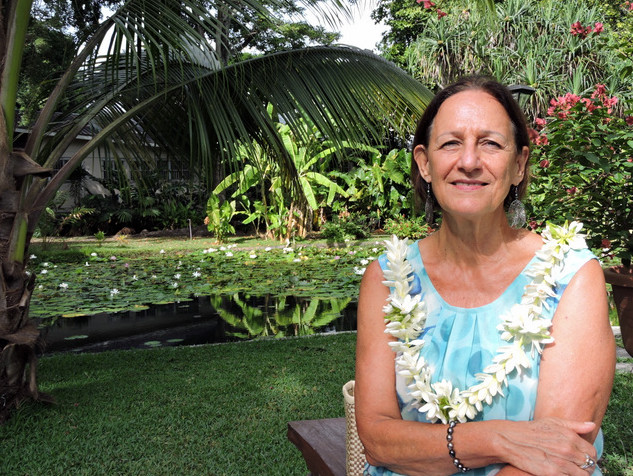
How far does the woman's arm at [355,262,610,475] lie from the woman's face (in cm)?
34

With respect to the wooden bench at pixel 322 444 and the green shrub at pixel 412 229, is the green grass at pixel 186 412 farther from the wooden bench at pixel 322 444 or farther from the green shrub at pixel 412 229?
the green shrub at pixel 412 229

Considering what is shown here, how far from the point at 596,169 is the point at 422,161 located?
9.00 ft

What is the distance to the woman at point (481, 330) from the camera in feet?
4.47

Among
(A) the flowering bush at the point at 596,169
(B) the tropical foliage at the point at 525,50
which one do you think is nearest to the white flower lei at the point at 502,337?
(A) the flowering bush at the point at 596,169

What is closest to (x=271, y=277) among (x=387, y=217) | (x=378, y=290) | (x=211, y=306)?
(x=211, y=306)

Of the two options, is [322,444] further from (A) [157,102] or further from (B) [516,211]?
(A) [157,102]

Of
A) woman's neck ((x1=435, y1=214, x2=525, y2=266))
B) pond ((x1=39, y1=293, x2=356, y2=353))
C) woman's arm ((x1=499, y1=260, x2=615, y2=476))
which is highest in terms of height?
woman's neck ((x1=435, y1=214, x2=525, y2=266))

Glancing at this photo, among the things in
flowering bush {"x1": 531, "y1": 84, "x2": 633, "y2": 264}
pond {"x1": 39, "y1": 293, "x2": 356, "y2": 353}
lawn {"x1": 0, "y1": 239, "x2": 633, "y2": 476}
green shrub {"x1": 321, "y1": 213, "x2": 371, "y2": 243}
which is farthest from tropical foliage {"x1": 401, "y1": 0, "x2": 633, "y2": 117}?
lawn {"x1": 0, "y1": 239, "x2": 633, "y2": 476}

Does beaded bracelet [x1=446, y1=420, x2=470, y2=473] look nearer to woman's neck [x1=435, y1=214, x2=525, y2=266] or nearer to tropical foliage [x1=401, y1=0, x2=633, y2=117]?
woman's neck [x1=435, y1=214, x2=525, y2=266]

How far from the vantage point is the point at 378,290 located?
168cm

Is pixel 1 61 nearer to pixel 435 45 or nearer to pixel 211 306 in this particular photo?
pixel 211 306

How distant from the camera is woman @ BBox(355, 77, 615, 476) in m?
1.36

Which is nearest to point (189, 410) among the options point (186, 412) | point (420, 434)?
point (186, 412)

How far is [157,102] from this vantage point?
15.0 feet
